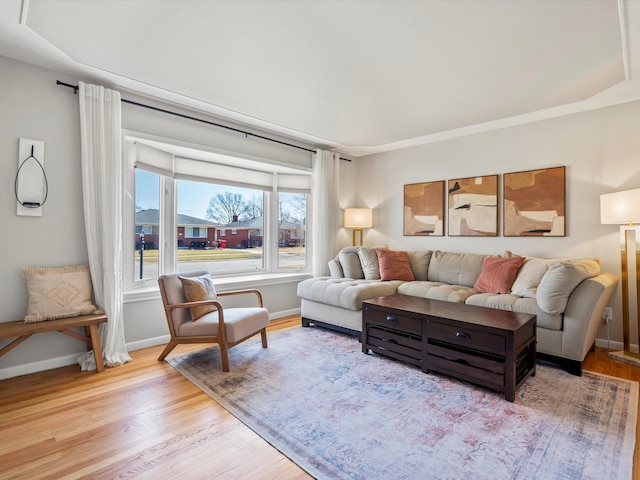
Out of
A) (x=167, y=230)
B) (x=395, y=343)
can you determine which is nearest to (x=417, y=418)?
(x=395, y=343)

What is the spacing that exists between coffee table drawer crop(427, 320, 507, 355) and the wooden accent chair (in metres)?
1.58

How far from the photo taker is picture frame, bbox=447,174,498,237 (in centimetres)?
405

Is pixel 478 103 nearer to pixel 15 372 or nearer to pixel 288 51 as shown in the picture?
pixel 288 51

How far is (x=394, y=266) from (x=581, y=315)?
196 cm

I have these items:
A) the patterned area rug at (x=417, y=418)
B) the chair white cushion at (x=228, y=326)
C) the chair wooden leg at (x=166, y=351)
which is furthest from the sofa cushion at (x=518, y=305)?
the chair wooden leg at (x=166, y=351)

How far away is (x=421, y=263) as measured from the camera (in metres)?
4.30

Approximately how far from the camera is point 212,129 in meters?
3.74

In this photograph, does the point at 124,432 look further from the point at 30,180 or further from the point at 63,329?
the point at 30,180

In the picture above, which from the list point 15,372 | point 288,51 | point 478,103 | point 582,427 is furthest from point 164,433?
point 478,103

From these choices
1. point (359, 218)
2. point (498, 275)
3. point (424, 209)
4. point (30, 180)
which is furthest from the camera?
point (359, 218)

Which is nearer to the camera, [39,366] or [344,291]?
[39,366]

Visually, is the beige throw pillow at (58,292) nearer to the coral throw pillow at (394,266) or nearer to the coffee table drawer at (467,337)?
the coffee table drawer at (467,337)

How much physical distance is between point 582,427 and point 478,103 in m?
2.88

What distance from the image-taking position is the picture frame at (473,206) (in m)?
4.05
